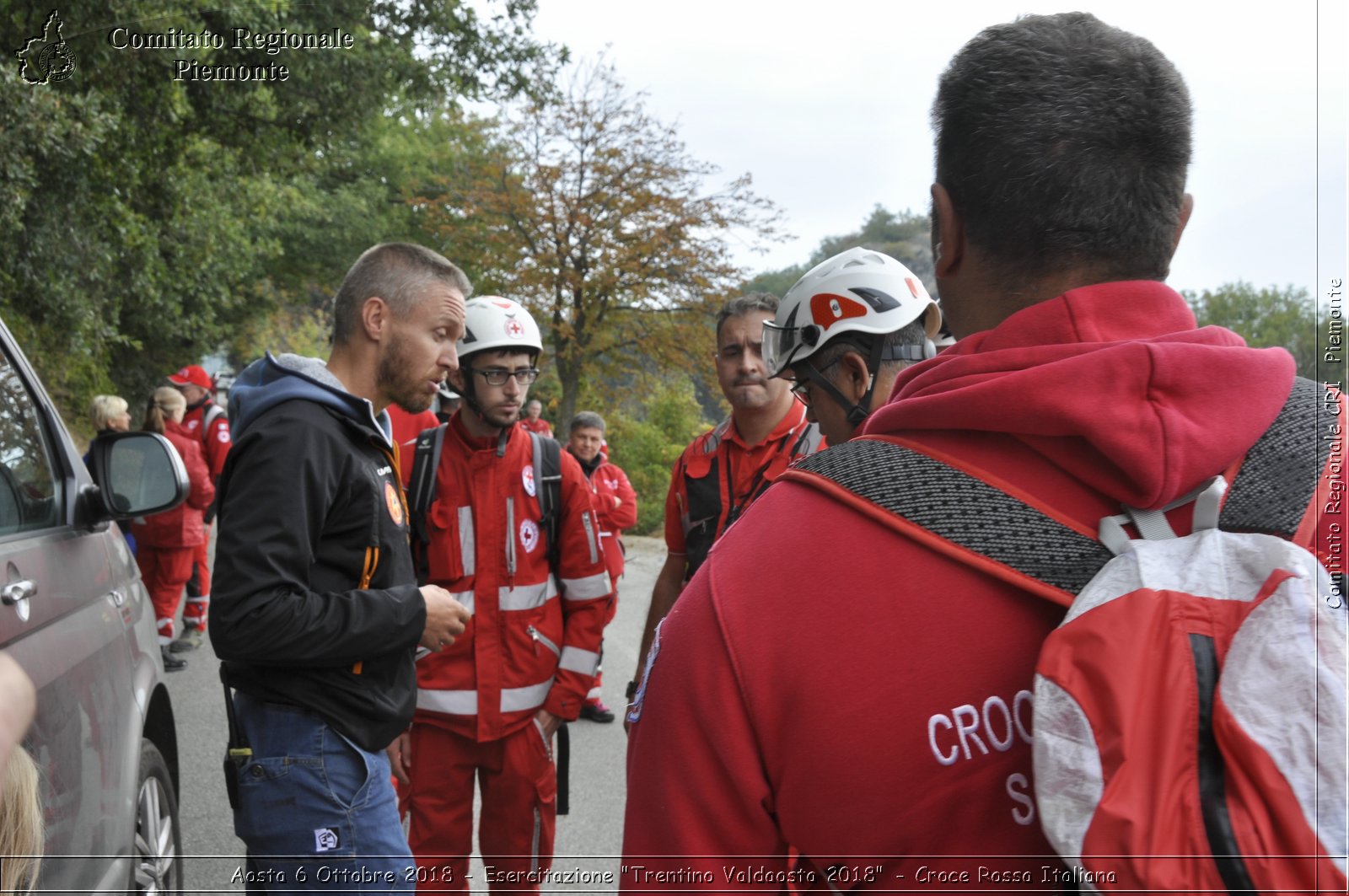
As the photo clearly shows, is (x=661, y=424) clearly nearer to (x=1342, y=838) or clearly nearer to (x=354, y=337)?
(x=354, y=337)

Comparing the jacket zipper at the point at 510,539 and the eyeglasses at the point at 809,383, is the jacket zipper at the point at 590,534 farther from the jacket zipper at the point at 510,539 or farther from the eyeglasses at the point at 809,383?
the eyeglasses at the point at 809,383

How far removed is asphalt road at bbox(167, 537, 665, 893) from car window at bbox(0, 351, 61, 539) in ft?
4.97

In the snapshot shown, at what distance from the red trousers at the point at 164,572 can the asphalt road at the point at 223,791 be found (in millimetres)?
423

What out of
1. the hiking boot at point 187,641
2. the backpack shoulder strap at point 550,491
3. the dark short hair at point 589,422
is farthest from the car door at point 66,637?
the dark short hair at point 589,422

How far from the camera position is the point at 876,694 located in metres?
1.16

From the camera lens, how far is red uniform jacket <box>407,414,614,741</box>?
3.70 meters

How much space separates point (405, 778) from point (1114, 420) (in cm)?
318

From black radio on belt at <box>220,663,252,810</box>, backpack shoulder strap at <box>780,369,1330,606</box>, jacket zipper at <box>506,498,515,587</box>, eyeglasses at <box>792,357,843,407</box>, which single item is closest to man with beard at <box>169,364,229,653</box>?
jacket zipper at <box>506,498,515,587</box>

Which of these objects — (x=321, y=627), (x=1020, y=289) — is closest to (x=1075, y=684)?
(x=1020, y=289)

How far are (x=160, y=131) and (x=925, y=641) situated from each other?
1218cm

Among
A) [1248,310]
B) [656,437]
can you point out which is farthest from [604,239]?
[1248,310]

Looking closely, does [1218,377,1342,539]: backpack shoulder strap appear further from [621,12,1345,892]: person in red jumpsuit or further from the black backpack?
the black backpack

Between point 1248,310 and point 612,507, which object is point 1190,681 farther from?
point 1248,310

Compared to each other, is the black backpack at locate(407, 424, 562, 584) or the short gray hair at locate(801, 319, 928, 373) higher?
the short gray hair at locate(801, 319, 928, 373)
